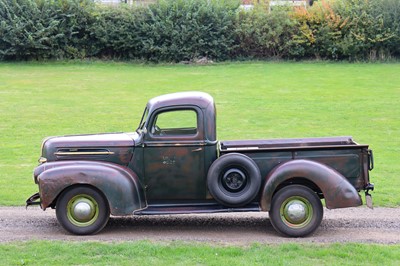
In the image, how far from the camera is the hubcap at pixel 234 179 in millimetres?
9094

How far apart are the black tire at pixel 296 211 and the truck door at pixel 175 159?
112cm

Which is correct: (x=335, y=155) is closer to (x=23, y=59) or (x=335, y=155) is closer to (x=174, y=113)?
(x=174, y=113)

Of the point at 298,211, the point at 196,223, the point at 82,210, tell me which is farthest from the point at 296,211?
the point at 82,210

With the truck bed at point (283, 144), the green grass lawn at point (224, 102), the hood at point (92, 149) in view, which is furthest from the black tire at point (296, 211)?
the green grass lawn at point (224, 102)

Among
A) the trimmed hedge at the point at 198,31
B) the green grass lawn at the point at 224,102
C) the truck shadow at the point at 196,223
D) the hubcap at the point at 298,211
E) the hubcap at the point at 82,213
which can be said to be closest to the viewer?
the hubcap at the point at 298,211

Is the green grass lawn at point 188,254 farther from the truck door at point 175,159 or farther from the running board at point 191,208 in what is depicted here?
the truck door at point 175,159

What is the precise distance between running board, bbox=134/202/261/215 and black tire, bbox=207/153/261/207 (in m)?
0.13

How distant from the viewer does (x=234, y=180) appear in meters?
9.14

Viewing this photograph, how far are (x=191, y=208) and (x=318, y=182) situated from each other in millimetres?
1886

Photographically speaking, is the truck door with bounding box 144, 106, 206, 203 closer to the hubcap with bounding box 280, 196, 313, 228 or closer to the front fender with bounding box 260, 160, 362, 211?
the front fender with bounding box 260, 160, 362, 211

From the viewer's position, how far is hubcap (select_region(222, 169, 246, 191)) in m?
9.09

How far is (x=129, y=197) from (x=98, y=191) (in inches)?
18.4

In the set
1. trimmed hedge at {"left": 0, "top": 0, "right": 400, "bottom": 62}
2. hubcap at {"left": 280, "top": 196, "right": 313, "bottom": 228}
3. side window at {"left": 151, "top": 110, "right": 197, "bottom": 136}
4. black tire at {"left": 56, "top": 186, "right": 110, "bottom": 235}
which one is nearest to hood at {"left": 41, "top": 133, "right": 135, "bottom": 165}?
side window at {"left": 151, "top": 110, "right": 197, "bottom": 136}

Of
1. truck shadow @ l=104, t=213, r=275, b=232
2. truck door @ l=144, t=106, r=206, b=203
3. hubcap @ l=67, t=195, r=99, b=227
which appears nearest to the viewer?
hubcap @ l=67, t=195, r=99, b=227
